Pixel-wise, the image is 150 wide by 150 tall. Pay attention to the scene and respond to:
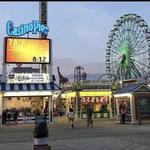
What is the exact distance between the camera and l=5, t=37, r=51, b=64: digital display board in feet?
143

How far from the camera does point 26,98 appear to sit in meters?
44.0

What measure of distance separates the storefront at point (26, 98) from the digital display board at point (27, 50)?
2.48 meters

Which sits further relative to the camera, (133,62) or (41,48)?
(133,62)

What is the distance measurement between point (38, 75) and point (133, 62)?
76.4 feet

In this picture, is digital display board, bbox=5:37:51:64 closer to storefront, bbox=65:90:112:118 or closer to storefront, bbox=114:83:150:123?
storefront, bbox=114:83:150:123

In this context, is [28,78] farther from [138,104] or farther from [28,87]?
[138,104]

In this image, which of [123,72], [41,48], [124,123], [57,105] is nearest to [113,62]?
[123,72]

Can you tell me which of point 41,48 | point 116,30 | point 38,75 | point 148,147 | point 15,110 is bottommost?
point 148,147

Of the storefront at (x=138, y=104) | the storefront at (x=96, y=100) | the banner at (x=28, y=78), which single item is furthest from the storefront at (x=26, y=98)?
the storefront at (x=96, y=100)

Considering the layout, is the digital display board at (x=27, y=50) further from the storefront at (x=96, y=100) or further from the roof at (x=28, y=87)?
the storefront at (x=96, y=100)

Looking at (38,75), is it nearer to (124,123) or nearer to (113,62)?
(124,123)

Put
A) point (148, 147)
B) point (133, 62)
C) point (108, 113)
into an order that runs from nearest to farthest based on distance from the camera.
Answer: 1. point (148, 147)
2. point (108, 113)
3. point (133, 62)

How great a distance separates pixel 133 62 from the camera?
63938 mm

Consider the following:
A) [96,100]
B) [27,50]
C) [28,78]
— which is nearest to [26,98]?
[28,78]
